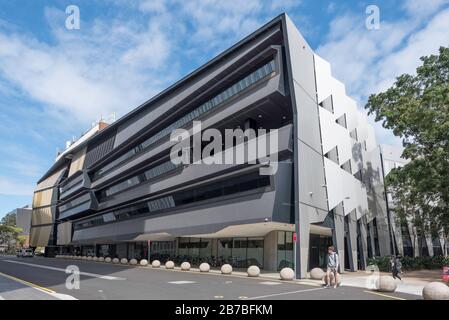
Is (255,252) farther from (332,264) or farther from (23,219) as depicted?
(23,219)

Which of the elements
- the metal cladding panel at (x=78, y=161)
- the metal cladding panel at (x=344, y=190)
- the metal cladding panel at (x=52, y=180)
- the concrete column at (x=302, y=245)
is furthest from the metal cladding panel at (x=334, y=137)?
the metal cladding panel at (x=52, y=180)

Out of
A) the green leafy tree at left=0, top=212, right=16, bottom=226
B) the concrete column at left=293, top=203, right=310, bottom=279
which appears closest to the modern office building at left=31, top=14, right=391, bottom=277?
the concrete column at left=293, top=203, right=310, bottom=279

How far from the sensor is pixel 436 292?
13.2m

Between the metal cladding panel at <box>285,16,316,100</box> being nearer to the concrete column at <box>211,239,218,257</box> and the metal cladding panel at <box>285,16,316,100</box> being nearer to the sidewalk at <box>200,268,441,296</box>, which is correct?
the sidewalk at <box>200,268,441,296</box>

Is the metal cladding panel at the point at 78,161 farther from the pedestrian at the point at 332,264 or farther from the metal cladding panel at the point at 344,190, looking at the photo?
the pedestrian at the point at 332,264

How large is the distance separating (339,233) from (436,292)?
Answer: 20354mm

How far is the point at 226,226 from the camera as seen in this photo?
1268 inches

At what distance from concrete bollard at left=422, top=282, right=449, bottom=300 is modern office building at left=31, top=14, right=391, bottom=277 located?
12.8 meters

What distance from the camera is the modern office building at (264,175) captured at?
29984mm

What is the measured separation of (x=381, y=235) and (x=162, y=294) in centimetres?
4350

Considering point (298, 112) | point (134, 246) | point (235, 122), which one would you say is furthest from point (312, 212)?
point (134, 246)

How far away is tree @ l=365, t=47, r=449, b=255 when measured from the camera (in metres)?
29.0

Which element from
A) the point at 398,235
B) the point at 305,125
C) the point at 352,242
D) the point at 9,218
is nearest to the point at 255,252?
the point at 352,242
